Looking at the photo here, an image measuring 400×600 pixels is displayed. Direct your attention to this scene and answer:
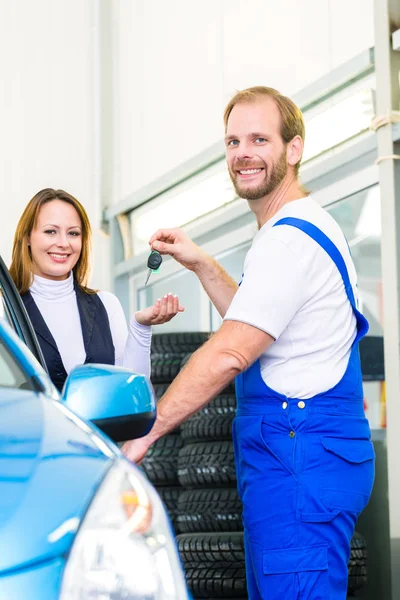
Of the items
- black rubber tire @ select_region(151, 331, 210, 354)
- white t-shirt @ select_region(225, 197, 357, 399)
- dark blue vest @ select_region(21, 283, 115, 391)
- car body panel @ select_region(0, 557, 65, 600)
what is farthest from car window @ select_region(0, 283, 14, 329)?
black rubber tire @ select_region(151, 331, 210, 354)

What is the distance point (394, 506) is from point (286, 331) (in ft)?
6.14

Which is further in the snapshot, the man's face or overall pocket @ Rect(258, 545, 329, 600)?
the man's face

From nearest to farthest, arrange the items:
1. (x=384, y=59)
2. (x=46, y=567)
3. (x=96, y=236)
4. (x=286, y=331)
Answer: (x=46, y=567) < (x=286, y=331) < (x=384, y=59) < (x=96, y=236)

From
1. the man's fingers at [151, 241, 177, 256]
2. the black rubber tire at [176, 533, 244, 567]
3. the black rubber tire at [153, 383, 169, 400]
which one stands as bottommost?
the black rubber tire at [176, 533, 244, 567]

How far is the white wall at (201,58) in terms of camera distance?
17.4ft

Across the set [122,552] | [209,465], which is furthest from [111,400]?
[209,465]

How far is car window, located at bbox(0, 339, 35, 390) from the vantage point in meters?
1.76

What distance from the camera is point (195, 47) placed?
23.3 ft

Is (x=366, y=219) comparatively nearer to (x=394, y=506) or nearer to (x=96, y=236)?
(x=394, y=506)

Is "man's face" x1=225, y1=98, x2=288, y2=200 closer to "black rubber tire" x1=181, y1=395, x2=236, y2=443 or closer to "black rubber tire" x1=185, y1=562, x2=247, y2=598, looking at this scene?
"black rubber tire" x1=181, y1=395, x2=236, y2=443

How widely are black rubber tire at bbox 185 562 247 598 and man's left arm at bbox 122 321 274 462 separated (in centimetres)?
185

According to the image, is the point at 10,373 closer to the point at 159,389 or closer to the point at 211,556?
the point at 211,556

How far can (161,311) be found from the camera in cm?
293

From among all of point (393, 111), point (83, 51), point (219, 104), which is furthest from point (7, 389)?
A: point (83, 51)
